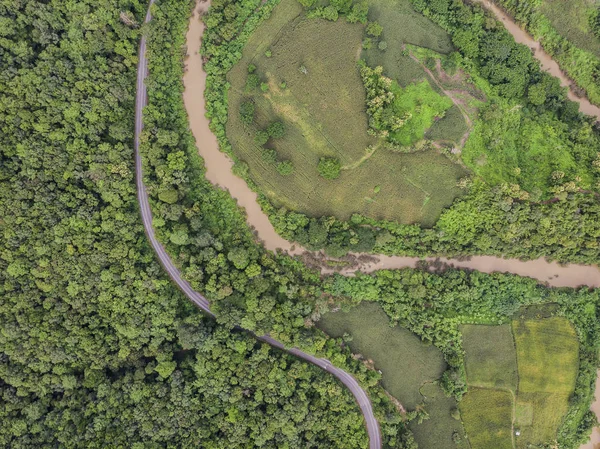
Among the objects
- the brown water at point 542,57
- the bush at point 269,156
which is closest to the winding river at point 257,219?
the bush at point 269,156

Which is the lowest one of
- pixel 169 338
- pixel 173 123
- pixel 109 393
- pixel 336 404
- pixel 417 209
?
pixel 109 393

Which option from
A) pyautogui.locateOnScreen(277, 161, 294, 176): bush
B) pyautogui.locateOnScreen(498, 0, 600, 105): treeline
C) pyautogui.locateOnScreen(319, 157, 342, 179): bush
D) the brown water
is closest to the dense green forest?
the brown water

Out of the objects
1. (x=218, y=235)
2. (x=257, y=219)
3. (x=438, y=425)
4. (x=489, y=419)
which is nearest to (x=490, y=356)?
(x=489, y=419)

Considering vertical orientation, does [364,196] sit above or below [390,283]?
above

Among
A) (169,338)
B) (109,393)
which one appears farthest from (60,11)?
(109,393)

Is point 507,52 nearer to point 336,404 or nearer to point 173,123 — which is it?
point 173,123

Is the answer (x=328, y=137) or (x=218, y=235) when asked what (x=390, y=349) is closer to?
(x=218, y=235)
